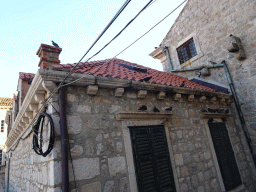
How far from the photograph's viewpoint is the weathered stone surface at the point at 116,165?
10.8 feet

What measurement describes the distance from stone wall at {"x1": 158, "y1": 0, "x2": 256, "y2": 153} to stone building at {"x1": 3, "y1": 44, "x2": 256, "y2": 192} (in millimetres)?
1779

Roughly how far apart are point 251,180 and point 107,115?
558 centimetres

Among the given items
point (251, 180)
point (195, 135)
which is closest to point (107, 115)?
point (195, 135)

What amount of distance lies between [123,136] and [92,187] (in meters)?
1.08

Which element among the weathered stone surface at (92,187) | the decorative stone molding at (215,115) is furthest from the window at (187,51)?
the weathered stone surface at (92,187)

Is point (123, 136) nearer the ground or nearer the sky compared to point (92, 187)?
nearer the sky

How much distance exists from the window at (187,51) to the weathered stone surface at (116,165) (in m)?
6.59

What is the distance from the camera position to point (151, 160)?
3.83m

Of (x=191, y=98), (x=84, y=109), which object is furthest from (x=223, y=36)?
(x=84, y=109)

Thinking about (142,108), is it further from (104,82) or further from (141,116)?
(104,82)

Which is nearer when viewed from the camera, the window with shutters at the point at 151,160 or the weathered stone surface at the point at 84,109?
the weathered stone surface at the point at 84,109

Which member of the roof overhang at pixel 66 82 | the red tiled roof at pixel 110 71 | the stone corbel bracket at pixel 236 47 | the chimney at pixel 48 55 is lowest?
the roof overhang at pixel 66 82

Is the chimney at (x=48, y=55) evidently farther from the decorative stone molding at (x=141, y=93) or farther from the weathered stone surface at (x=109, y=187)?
the weathered stone surface at (x=109, y=187)

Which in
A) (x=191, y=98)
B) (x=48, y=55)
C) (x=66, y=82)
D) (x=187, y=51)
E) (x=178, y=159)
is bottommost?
(x=178, y=159)
